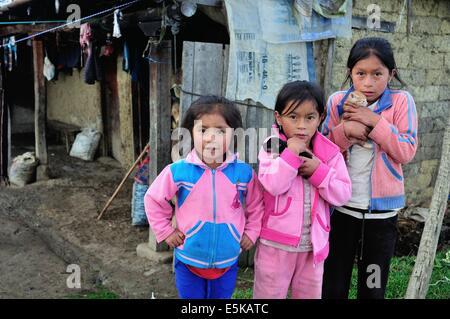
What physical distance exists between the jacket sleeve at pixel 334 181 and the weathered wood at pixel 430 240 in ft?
2.77

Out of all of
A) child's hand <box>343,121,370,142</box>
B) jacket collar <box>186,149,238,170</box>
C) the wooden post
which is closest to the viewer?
child's hand <box>343,121,370,142</box>

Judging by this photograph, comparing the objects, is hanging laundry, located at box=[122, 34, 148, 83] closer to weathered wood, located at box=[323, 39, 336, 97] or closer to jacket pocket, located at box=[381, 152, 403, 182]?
weathered wood, located at box=[323, 39, 336, 97]

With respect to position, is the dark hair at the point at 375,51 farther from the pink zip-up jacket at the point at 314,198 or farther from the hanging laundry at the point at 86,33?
the hanging laundry at the point at 86,33

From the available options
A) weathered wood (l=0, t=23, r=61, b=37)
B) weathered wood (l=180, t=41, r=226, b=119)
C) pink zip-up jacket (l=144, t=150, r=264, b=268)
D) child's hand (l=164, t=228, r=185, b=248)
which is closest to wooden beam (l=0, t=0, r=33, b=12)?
weathered wood (l=0, t=23, r=61, b=37)

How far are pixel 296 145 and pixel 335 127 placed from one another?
0.31m

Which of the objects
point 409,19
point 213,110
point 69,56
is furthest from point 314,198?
point 69,56

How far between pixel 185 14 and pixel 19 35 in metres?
4.96

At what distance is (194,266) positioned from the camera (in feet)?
7.39

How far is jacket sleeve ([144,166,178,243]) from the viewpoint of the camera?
2223mm

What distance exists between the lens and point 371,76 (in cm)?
219

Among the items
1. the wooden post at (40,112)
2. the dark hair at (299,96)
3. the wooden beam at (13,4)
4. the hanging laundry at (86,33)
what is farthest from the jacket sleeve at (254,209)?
the wooden post at (40,112)

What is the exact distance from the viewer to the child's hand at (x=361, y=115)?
6.89 feet

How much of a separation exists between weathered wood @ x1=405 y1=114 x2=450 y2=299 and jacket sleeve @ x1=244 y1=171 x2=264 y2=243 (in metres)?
1.08
